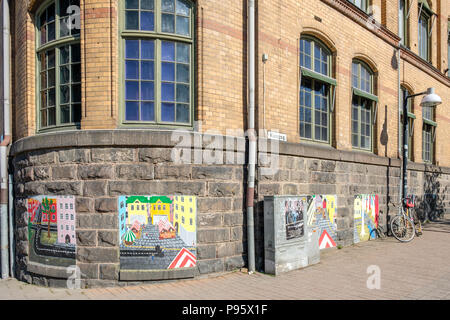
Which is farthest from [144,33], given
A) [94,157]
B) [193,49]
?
[94,157]

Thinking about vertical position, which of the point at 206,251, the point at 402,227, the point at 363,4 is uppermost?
the point at 363,4

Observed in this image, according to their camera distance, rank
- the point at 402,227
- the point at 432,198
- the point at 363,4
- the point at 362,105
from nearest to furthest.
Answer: the point at 402,227
the point at 362,105
the point at 363,4
the point at 432,198

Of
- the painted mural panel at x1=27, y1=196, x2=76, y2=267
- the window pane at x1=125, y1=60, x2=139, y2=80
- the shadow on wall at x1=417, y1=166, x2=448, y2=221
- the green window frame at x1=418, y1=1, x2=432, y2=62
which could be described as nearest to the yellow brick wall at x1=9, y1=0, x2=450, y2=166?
the window pane at x1=125, y1=60, x2=139, y2=80

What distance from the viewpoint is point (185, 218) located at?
688 centimetres

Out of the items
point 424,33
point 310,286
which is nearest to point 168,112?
point 310,286

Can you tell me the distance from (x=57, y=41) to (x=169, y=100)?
250 cm

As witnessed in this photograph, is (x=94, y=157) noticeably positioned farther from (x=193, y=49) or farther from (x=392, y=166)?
(x=392, y=166)

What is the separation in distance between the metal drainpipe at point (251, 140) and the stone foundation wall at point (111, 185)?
0.37 meters

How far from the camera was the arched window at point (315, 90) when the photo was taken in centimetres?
949

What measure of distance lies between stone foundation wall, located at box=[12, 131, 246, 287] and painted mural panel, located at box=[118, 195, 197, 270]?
132mm

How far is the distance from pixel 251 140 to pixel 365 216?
5537mm

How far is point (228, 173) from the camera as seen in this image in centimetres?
743

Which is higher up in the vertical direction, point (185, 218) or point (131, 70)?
point (131, 70)

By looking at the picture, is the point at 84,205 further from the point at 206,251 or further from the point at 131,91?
the point at 206,251
